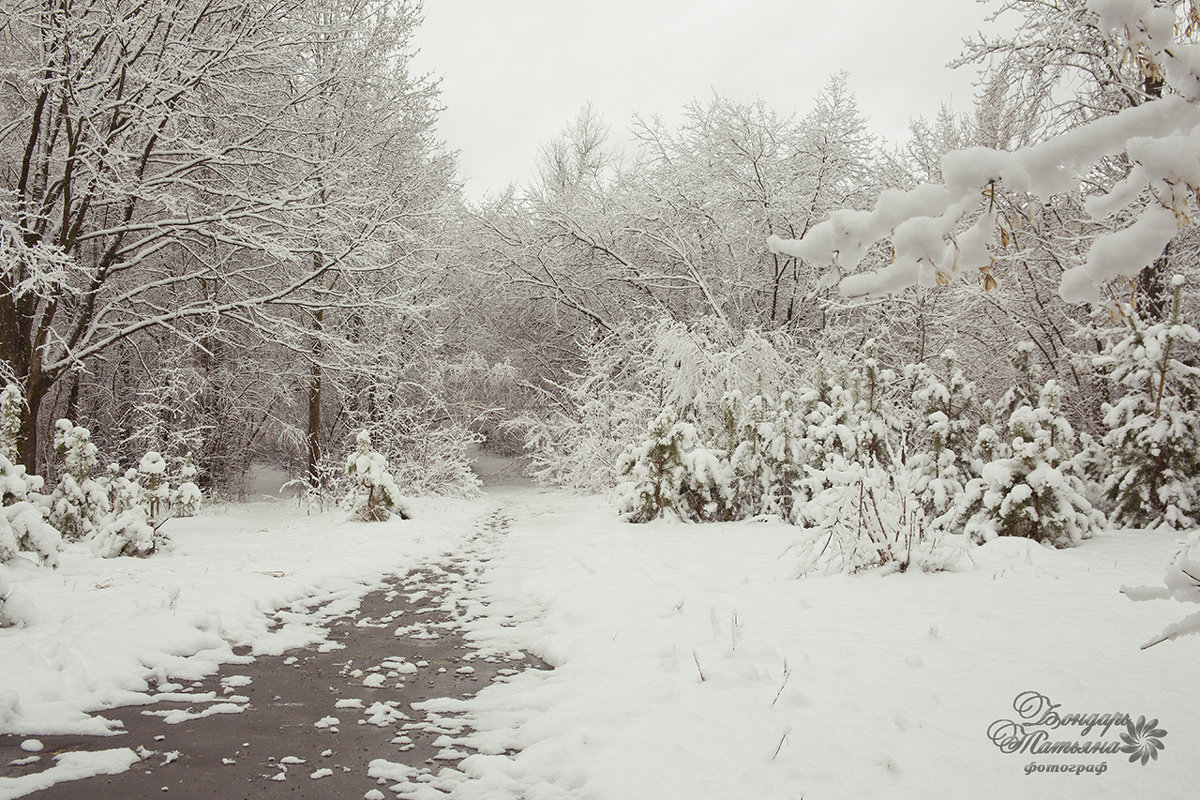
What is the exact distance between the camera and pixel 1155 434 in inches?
256

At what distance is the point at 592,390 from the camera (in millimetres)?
17969

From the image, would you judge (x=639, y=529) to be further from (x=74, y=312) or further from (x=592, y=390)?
(x=74, y=312)

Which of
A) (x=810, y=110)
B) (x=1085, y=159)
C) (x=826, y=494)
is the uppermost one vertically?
(x=810, y=110)

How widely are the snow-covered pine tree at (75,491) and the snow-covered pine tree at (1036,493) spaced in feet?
29.5

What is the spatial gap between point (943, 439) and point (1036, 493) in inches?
57.5

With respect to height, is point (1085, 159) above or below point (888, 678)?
above

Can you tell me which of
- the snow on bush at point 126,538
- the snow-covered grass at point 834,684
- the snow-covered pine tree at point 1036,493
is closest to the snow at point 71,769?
the snow-covered grass at point 834,684

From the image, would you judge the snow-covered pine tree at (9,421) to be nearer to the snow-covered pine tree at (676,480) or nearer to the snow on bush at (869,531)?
the snow on bush at (869,531)

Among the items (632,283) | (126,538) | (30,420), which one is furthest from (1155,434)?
(632,283)

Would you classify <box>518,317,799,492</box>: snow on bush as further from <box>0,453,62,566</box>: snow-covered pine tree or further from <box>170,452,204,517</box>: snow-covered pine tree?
<box>0,453,62,566</box>: snow-covered pine tree

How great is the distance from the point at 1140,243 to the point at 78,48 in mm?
11218

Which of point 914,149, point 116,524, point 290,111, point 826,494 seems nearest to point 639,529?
point 826,494

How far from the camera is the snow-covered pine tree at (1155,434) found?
6488 millimetres

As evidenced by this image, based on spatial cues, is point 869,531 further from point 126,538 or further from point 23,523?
point 126,538
